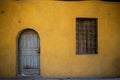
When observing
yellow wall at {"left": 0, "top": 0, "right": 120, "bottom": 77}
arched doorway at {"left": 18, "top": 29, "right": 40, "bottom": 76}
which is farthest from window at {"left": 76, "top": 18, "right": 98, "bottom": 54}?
arched doorway at {"left": 18, "top": 29, "right": 40, "bottom": 76}

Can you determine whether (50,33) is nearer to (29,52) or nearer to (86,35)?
(29,52)

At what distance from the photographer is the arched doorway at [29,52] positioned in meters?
14.4

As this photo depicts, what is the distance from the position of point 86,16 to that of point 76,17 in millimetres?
505

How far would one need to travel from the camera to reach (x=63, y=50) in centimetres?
1416

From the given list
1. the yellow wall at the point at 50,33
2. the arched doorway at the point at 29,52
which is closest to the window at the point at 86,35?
the yellow wall at the point at 50,33

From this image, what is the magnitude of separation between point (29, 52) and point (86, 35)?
9.92 ft

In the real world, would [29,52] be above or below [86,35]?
below

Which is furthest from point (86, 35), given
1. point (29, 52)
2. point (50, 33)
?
point (29, 52)

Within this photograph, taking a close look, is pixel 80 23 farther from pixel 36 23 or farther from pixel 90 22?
pixel 36 23

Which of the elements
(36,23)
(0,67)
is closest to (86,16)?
(36,23)

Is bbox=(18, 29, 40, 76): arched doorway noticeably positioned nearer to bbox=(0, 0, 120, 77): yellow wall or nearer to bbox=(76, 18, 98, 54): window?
bbox=(0, 0, 120, 77): yellow wall

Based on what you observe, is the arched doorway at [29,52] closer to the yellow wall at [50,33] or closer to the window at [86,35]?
the yellow wall at [50,33]

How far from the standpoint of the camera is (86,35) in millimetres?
14477

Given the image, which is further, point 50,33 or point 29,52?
point 29,52
